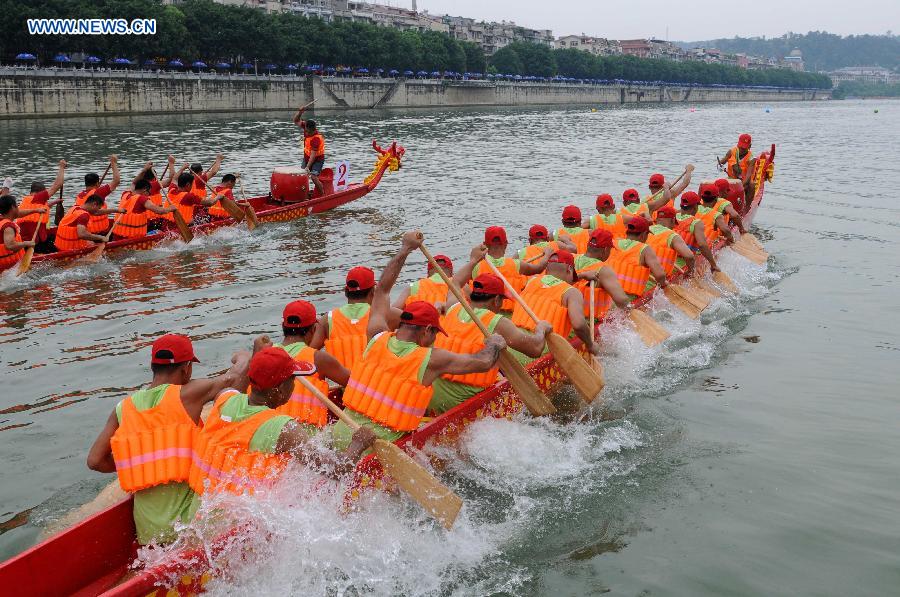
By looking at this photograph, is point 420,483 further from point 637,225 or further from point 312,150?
point 312,150

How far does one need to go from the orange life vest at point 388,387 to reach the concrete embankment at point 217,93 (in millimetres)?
50571

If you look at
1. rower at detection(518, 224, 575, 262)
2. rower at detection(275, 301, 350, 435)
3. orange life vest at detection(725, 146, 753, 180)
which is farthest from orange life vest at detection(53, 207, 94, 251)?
orange life vest at detection(725, 146, 753, 180)

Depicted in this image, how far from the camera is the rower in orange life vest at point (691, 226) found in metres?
12.9

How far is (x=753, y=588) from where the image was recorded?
6.04m

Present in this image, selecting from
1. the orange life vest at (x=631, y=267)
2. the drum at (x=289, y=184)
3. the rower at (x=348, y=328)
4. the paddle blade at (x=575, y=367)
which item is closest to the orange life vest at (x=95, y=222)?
the drum at (x=289, y=184)

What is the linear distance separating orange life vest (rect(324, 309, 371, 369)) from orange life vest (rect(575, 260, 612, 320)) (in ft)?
11.4

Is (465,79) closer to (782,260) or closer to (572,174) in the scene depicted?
(572,174)

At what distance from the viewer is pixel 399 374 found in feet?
20.4

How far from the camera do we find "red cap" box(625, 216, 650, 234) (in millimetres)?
10997

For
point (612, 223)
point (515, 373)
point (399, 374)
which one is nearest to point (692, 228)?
point (612, 223)

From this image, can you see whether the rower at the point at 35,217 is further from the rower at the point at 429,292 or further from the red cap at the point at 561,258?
the red cap at the point at 561,258

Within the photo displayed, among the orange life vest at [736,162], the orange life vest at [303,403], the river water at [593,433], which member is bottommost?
the river water at [593,433]

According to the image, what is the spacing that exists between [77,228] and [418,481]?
10.8 meters

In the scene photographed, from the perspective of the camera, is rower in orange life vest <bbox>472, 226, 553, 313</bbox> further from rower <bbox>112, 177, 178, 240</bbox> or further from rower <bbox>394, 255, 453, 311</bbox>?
rower <bbox>112, 177, 178, 240</bbox>
